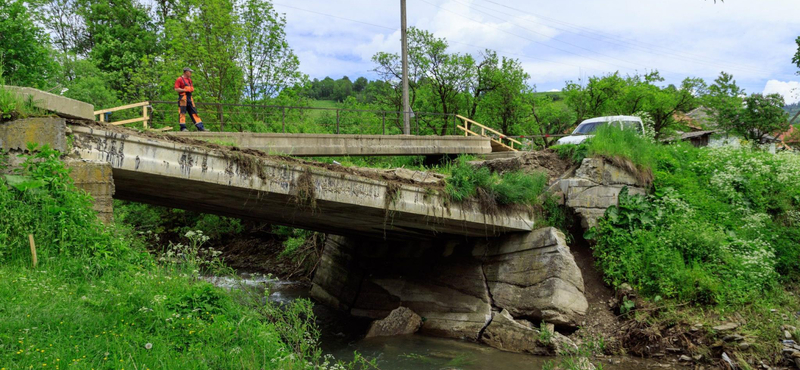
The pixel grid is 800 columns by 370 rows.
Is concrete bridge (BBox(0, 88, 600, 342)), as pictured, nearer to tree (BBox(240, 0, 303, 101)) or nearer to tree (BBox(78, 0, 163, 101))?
tree (BBox(240, 0, 303, 101))

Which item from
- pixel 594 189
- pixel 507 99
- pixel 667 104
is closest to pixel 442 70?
pixel 507 99

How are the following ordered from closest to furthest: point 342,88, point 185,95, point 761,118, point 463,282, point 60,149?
point 60,149, point 185,95, point 463,282, point 761,118, point 342,88

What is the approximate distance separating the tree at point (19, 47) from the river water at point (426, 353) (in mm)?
16098

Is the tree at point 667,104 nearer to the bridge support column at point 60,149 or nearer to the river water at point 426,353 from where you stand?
the river water at point 426,353

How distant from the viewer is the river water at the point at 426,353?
27.8 ft

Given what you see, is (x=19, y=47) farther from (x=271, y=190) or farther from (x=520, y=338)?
(x=520, y=338)

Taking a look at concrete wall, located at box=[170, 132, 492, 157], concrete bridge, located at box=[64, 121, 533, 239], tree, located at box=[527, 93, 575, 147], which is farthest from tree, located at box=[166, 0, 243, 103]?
tree, located at box=[527, 93, 575, 147]

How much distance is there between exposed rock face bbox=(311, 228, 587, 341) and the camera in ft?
32.9

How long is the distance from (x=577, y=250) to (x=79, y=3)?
3565cm

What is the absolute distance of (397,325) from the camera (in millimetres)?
11008

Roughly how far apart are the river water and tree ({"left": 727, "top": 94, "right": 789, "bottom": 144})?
77.3ft

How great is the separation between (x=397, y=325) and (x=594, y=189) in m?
4.98

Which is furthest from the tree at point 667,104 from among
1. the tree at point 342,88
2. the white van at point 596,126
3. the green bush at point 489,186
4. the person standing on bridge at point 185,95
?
the tree at point 342,88

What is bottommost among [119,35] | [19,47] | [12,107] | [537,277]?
[537,277]
